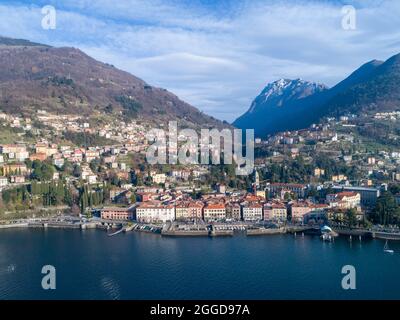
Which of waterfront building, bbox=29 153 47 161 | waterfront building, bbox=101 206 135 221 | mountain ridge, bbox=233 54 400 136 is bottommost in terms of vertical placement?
waterfront building, bbox=101 206 135 221

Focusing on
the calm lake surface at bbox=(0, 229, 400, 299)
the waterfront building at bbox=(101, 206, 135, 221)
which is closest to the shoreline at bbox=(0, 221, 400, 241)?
the calm lake surface at bbox=(0, 229, 400, 299)

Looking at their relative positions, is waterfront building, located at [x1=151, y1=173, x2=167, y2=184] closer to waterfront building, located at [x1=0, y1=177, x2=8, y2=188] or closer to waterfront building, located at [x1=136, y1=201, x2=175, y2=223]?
waterfront building, located at [x1=136, y1=201, x2=175, y2=223]

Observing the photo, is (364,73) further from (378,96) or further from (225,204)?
(225,204)

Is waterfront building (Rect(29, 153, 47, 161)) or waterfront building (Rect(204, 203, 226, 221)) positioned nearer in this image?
waterfront building (Rect(204, 203, 226, 221))

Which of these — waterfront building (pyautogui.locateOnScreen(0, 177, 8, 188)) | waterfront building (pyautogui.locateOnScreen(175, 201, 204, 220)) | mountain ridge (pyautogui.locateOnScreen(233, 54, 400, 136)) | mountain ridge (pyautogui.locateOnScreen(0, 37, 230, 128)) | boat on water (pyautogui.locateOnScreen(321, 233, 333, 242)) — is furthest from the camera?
mountain ridge (pyautogui.locateOnScreen(233, 54, 400, 136))

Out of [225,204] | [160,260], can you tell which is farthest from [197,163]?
[160,260]

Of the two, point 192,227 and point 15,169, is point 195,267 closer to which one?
point 192,227

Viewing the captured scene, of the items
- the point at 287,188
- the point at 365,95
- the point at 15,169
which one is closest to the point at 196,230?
the point at 287,188

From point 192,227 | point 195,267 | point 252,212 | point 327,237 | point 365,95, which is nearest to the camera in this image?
point 195,267
